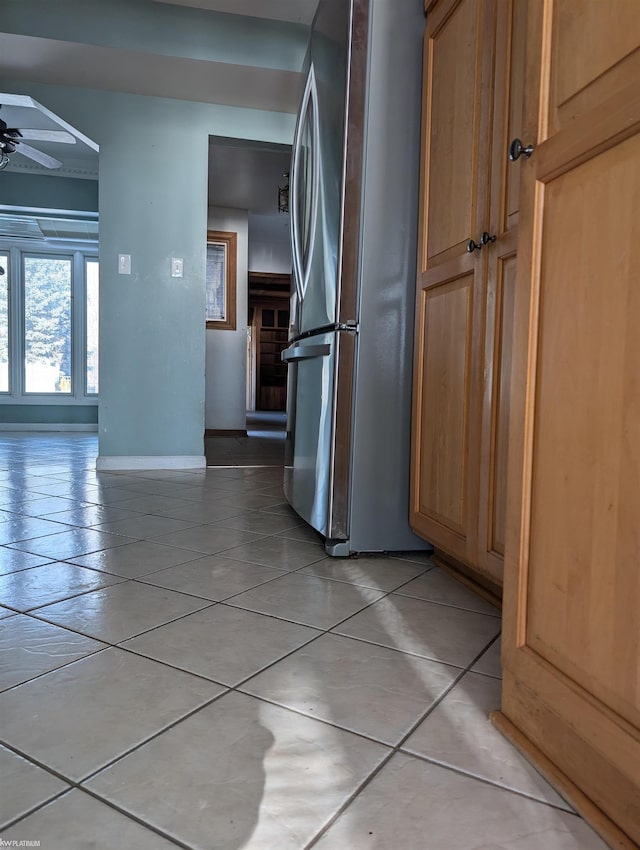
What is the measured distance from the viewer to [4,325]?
6.72 m

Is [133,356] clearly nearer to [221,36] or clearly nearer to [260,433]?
[221,36]

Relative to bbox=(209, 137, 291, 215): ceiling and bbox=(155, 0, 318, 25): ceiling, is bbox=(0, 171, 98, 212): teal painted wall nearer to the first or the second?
bbox=(209, 137, 291, 215): ceiling

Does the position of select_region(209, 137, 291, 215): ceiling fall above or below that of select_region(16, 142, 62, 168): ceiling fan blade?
above

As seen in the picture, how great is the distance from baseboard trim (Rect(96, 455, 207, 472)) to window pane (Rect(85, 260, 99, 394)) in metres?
3.70

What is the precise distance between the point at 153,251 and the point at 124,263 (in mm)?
176

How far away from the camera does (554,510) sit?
2.75ft

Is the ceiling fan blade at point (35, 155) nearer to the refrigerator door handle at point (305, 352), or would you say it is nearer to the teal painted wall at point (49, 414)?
the refrigerator door handle at point (305, 352)

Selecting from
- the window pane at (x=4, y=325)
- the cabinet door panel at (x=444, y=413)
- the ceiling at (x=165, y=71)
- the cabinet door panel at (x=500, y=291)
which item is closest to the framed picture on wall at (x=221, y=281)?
the ceiling at (x=165, y=71)

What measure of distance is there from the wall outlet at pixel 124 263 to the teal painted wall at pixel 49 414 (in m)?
3.78

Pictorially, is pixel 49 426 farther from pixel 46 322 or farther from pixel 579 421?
pixel 579 421

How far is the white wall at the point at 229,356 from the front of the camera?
588 cm

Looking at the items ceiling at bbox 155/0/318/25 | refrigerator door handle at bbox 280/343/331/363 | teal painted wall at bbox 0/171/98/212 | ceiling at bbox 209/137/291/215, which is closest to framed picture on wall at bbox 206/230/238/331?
ceiling at bbox 209/137/291/215

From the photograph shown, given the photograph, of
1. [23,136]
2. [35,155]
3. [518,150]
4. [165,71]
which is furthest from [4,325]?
[518,150]

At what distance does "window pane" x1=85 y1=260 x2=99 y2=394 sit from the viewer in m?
6.87
